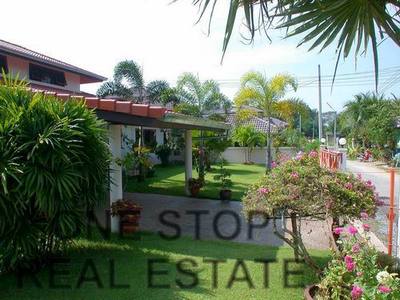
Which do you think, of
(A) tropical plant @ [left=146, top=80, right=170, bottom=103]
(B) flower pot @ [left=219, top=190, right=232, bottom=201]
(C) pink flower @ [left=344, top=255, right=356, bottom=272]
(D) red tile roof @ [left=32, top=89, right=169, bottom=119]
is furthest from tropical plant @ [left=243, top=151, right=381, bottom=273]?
(A) tropical plant @ [left=146, top=80, right=170, bottom=103]

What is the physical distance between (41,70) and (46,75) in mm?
378

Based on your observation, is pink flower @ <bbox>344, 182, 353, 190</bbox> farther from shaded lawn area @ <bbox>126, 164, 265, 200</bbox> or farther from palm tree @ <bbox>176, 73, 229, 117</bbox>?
palm tree @ <bbox>176, 73, 229, 117</bbox>

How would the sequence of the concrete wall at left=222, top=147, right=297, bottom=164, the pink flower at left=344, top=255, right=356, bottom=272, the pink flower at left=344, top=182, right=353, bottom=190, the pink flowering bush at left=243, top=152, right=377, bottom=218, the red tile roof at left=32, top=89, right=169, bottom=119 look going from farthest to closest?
the concrete wall at left=222, top=147, right=297, bottom=164 → the red tile roof at left=32, top=89, right=169, bottom=119 → the pink flower at left=344, top=182, right=353, bottom=190 → the pink flowering bush at left=243, top=152, right=377, bottom=218 → the pink flower at left=344, top=255, right=356, bottom=272

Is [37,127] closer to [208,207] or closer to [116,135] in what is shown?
[116,135]

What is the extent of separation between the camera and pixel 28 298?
4883mm

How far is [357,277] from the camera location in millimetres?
3857

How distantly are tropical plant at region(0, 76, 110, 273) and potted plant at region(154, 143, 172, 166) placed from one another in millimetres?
18419

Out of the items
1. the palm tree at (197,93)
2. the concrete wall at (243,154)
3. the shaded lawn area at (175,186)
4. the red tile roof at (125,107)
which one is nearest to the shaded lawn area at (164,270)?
the red tile roof at (125,107)

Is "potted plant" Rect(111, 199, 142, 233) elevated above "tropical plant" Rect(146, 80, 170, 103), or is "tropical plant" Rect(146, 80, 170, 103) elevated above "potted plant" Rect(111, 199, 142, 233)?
"tropical plant" Rect(146, 80, 170, 103)

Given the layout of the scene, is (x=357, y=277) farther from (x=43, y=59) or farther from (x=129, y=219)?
(x=43, y=59)

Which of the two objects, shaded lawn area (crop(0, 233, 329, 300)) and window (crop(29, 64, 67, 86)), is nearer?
shaded lawn area (crop(0, 233, 329, 300))

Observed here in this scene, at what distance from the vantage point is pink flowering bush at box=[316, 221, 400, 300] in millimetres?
3408

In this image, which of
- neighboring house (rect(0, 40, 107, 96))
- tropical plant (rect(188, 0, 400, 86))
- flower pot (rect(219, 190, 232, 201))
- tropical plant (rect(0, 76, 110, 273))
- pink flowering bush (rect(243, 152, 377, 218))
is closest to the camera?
tropical plant (rect(188, 0, 400, 86))

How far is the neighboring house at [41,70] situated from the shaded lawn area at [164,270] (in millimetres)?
9777
